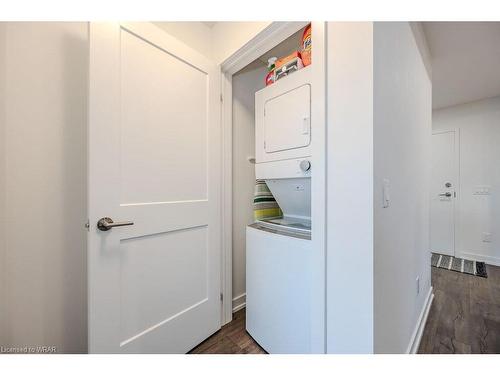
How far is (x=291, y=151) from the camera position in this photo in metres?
1.20

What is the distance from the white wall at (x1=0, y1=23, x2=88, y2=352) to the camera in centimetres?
93

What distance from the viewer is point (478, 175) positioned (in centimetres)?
277

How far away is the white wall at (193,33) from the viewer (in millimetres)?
1358

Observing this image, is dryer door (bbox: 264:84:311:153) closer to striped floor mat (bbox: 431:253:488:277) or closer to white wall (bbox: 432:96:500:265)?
striped floor mat (bbox: 431:253:488:277)

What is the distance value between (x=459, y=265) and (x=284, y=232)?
2978 mm

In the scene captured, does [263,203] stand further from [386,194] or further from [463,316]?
[463,316]

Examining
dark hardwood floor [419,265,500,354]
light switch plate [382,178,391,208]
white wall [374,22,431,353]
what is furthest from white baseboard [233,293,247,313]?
light switch plate [382,178,391,208]

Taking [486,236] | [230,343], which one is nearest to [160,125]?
[230,343]

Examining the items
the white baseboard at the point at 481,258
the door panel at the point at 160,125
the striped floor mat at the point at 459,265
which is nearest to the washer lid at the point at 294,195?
the door panel at the point at 160,125

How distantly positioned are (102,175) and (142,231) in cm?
33

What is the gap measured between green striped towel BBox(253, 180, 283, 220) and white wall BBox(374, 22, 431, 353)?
0.80m

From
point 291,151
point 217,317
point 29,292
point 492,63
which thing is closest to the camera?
point 29,292
